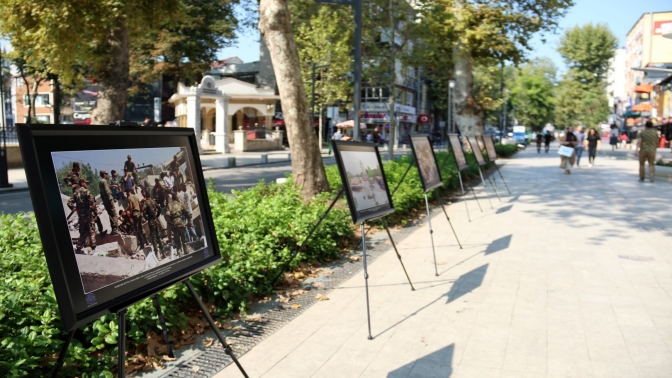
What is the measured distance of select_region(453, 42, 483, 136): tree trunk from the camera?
2564 centimetres

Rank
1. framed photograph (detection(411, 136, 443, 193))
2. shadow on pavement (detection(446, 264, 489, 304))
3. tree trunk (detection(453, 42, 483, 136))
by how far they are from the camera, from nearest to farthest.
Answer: shadow on pavement (detection(446, 264, 489, 304)) → framed photograph (detection(411, 136, 443, 193)) → tree trunk (detection(453, 42, 483, 136))

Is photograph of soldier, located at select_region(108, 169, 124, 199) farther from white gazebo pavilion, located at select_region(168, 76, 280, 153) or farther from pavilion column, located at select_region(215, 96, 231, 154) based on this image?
pavilion column, located at select_region(215, 96, 231, 154)

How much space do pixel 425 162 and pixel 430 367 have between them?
170 inches

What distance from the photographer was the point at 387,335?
16.3 feet

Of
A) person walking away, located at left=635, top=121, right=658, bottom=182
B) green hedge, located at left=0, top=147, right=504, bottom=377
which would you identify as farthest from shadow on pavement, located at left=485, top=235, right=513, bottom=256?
person walking away, located at left=635, top=121, right=658, bottom=182

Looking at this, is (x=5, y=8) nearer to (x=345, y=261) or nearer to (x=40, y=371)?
(x=345, y=261)

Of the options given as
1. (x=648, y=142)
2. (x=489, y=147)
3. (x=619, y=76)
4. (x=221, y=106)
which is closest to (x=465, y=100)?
(x=489, y=147)

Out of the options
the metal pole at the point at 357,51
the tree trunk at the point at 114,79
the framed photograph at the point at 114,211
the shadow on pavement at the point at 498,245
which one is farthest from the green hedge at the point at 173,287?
the tree trunk at the point at 114,79

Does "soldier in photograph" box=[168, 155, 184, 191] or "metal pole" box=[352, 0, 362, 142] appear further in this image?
"metal pole" box=[352, 0, 362, 142]

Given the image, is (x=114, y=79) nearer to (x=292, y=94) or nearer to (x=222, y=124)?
(x=292, y=94)

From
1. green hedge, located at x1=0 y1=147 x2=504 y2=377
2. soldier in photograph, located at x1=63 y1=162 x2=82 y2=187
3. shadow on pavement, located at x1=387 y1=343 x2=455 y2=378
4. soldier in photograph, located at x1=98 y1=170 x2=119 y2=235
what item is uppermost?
soldier in photograph, located at x1=63 y1=162 x2=82 y2=187

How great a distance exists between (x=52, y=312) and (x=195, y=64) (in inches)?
1669

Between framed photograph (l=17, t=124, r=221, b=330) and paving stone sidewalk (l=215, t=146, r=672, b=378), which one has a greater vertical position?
framed photograph (l=17, t=124, r=221, b=330)

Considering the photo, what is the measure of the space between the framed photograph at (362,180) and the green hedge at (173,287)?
110cm
